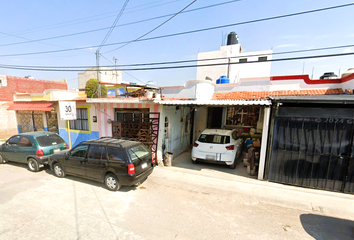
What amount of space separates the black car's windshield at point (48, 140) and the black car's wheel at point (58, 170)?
52.9 inches

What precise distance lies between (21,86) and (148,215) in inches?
1124

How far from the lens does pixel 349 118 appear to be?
186 inches

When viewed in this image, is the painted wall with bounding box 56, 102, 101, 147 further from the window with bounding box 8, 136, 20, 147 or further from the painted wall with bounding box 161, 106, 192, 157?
the painted wall with bounding box 161, 106, 192, 157

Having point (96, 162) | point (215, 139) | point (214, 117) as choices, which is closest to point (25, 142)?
point (96, 162)

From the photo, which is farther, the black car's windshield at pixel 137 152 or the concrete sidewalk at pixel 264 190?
the black car's windshield at pixel 137 152

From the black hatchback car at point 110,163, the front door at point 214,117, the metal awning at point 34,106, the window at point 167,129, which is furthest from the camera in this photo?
the front door at point 214,117

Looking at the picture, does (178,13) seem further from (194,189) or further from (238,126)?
(238,126)

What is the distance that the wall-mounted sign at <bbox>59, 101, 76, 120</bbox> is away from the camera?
7761 mm

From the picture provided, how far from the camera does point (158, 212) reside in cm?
389

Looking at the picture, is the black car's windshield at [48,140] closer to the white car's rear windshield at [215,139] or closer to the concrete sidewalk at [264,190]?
the concrete sidewalk at [264,190]

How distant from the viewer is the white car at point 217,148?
258 inches

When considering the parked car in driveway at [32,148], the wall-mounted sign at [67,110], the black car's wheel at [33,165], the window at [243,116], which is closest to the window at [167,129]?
the parked car in driveway at [32,148]

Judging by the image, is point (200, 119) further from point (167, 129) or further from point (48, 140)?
point (48, 140)

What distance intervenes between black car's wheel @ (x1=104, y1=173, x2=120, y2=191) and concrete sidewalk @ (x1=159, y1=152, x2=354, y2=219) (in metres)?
1.99
